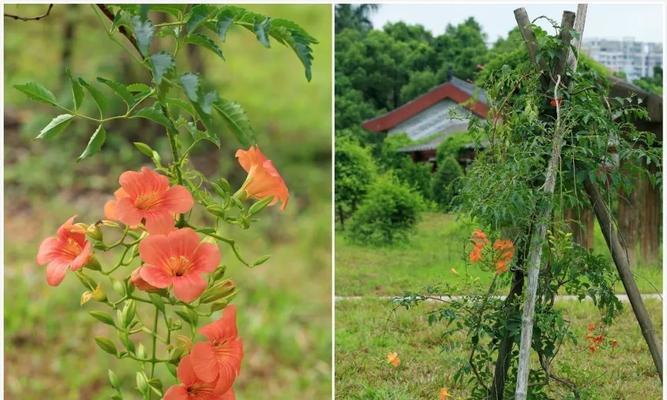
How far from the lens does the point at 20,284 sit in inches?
120

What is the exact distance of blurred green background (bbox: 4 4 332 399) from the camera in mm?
2879

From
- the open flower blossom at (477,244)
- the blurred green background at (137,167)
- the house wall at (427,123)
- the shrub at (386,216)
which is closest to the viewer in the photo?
the open flower blossom at (477,244)

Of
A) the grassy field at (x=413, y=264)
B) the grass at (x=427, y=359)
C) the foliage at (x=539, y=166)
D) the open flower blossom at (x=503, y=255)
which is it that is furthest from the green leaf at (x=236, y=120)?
the grassy field at (x=413, y=264)

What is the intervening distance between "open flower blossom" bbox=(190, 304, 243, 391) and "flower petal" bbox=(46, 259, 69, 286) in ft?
0.58

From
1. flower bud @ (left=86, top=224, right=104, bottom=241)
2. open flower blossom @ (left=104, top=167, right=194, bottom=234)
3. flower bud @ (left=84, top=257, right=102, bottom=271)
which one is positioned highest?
open flower blossom @ (left=104, top=167, right=194, bottom=234)

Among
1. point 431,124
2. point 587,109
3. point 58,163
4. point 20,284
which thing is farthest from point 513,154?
point 431,124

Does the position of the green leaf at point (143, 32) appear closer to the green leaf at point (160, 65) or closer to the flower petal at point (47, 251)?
the green leaf at point (160, 65)

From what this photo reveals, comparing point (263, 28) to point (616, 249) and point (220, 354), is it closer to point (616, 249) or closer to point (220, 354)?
point (220, 354)

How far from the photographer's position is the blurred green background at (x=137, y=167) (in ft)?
9.45

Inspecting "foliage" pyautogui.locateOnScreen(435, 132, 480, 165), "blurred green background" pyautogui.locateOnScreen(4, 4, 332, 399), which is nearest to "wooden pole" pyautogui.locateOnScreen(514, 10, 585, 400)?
"blurred green background" pyautogui.locateOnScreen(4, 4, 332, 399)

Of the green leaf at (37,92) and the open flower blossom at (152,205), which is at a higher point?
the green leaf at (37,92)

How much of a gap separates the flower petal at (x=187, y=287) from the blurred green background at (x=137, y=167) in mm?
1655

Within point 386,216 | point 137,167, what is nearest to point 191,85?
point 137,167

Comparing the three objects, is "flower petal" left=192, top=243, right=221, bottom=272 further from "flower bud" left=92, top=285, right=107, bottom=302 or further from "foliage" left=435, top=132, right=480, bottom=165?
"foliage" left=435, top=132, right=480, bottom=165
